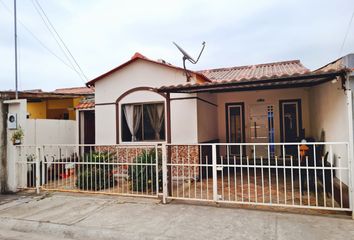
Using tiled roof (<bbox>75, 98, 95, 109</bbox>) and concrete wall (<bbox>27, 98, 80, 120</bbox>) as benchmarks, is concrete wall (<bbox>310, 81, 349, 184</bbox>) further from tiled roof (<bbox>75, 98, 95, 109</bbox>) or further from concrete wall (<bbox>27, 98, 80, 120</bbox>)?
concrete wall (<bbox>27, 98, 80, 120</bbox>)

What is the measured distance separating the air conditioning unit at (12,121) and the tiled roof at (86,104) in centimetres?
424

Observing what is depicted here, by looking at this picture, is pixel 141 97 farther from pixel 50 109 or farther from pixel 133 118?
pixel 50 109

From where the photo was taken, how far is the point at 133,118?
31.7 ft

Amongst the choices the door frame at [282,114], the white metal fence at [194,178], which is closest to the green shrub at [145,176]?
the white metal fence at [194,178]

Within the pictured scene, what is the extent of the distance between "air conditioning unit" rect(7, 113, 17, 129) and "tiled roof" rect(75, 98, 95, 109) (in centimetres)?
424

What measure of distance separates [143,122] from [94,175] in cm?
284

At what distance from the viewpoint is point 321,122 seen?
7668mm

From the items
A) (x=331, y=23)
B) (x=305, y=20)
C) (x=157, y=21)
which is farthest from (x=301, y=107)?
(x=157, y=21)

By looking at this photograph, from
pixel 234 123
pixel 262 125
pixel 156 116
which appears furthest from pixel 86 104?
pixel 262 125

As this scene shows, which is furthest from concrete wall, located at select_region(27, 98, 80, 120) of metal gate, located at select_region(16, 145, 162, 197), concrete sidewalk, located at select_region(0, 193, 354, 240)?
concrete sidewalk, located at select_region(0, 193, 354, 240)

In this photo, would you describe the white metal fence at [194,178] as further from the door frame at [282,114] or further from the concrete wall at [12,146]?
the door frame at [282,114]

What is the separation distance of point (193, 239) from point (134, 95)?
646cm

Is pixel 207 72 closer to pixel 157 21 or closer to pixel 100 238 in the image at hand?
pixel 157 21

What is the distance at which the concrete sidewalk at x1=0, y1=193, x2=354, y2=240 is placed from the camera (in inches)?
163
